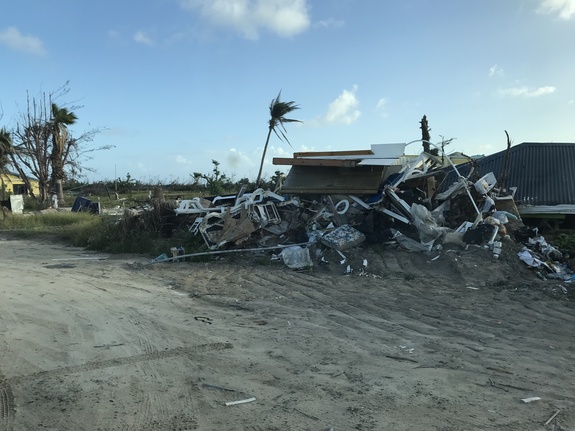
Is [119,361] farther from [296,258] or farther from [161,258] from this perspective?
[161,258]

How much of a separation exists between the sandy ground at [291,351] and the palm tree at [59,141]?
19.7 m

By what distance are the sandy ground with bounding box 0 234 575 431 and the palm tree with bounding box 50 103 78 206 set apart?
19.7 m

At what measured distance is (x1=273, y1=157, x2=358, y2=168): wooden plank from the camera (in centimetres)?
1228

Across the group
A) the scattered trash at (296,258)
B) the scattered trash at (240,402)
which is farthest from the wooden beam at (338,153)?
the scattered trash at (240,402)

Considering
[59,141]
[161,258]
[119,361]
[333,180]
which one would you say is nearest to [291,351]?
[119,361]

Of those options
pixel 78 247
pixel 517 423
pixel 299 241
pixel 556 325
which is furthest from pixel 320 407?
pixel 78 247

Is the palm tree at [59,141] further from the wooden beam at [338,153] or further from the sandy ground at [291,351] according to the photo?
the sandy ground at [291,351]

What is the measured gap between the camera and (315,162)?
12820 mm

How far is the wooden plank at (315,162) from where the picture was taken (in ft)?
40.3

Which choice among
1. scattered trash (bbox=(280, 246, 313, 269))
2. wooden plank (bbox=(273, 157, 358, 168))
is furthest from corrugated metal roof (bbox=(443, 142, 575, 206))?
scattered trash (bbox=(280, 246, 313, 269))

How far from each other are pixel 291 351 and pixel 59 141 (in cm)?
2596

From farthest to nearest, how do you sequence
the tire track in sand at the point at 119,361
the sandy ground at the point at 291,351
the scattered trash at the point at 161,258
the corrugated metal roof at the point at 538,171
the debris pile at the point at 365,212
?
the corrugated metal roof at the point at 538,171 < the scattered trash at the point at 161,258 < the debris pile at the point at 365,212 < the tire track in sand at the point at 119,361 < the sandy ground at the point at 291,351

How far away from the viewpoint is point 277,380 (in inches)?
168

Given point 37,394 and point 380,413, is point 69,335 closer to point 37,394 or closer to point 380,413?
point 37,394
